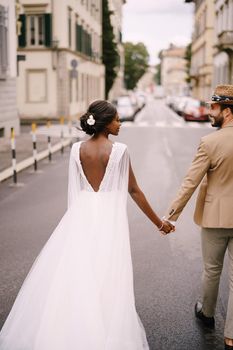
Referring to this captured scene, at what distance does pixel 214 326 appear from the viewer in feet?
14.4

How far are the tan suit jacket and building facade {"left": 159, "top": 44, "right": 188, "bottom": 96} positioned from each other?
13593 centimetres

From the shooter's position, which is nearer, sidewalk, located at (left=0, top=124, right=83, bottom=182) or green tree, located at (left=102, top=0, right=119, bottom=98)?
sidewalk, located at (left=0, top=124, right=83, bottom=182)

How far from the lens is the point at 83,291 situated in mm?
3691

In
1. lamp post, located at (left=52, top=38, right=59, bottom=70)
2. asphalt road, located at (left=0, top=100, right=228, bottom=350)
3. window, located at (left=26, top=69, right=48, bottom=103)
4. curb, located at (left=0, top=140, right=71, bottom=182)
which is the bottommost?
asphalt road, located at (left=0, top=100, right=228, bottom=350)

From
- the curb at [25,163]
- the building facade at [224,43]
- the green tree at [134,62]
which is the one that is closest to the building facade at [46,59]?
the building facade at [224,43]

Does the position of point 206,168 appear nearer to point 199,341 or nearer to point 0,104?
point 199,341

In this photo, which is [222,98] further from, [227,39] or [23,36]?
[227,39]

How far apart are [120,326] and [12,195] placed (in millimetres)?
6948

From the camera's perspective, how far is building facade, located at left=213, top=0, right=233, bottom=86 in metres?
37.8

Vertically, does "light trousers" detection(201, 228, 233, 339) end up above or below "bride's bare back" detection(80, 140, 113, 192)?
below

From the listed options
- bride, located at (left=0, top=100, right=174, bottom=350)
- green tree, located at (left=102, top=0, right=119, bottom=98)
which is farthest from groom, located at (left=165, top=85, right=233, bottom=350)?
green tree, located at (left=102, top=0, right=119, bottom=98)

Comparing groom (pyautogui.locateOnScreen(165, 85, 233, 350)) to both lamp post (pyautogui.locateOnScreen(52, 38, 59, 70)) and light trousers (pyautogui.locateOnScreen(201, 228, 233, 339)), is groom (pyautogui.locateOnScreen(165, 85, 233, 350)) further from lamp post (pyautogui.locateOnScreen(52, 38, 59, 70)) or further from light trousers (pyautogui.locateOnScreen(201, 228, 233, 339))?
lamp post (pyautogui.locateOnScreen(52, 38, 59, 70))

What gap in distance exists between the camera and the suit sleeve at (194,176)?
12.7 ft

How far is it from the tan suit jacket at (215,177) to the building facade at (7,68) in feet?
55.7
